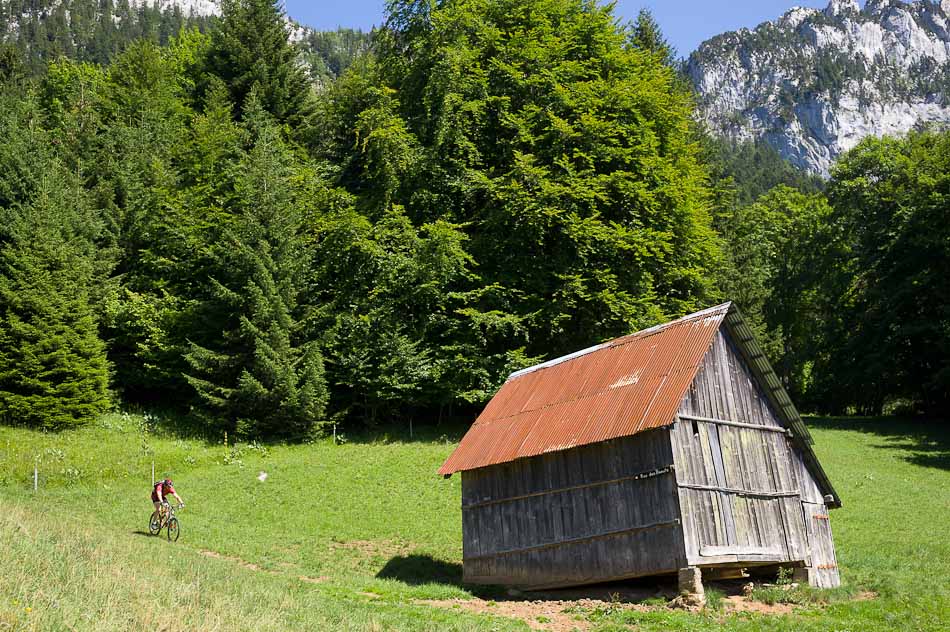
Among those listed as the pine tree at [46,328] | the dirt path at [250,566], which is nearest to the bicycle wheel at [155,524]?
the dirt path at [250,566]

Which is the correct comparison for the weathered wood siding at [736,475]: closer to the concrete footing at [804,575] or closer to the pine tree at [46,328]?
the concrete footing at [804,575]

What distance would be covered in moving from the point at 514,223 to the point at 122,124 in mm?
27619

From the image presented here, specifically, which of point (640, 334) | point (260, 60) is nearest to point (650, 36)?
point (260, 60)

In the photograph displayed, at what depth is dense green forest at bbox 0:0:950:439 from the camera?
34.8 m

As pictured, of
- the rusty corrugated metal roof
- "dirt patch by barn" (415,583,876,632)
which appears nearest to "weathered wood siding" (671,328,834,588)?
the rusty corrugated metal roof

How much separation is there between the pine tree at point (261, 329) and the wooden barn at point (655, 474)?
15.0m

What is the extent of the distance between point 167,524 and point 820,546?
54.6 ft

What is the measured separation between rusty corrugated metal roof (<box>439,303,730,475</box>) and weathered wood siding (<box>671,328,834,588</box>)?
523 mm

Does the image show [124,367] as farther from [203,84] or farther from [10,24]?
[10,24]

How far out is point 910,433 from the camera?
1655 inches

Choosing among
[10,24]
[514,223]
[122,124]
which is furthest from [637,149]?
[10,24]

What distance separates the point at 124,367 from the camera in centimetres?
3975

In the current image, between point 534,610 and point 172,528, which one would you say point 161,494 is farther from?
point 534,610

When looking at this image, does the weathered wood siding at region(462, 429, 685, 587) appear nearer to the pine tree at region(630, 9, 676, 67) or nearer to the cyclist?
the cyclist
